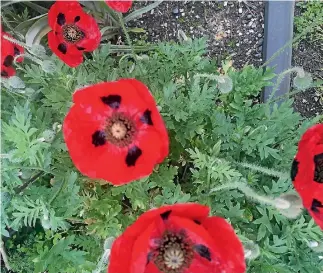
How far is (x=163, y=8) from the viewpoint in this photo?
9.90 ft

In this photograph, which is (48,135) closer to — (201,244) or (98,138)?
(98,138)

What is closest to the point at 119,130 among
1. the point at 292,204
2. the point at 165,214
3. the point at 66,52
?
the point at 165,214

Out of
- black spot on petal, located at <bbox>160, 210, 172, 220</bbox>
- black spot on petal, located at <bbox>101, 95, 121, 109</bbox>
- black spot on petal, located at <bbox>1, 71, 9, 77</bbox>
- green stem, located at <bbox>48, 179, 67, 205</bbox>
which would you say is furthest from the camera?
black spot on petal, located at <bbox>1, 71, 9, 77</bbox>

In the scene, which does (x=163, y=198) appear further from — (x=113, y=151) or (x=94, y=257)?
A: (x=94, y=257)

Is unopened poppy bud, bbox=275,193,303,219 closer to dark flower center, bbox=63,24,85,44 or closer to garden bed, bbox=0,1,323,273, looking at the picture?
garden bed, bbox=0,1,323,273

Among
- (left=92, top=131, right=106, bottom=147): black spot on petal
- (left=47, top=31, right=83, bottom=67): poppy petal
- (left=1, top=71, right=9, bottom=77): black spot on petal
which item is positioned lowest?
(left=92, top=131, right=106, bottom=147): black spot on petal

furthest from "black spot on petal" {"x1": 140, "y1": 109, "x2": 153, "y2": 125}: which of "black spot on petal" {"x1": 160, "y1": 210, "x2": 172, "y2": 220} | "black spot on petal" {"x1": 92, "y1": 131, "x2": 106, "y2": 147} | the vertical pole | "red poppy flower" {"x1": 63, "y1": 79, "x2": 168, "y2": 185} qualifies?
the vertical pole

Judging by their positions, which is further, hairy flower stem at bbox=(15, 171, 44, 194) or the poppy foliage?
hairy flower stem at bbox=(15, 171, 44, 194)

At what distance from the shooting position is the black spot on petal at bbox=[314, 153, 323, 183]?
63.8 inches

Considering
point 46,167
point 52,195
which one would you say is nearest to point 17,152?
point 46,167

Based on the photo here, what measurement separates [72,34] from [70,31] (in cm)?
2

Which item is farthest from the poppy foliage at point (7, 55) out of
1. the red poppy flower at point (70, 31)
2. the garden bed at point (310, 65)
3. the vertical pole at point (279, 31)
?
the garden bed at point (310, 65)

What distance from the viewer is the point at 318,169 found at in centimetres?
166

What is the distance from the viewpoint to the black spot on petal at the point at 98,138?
1739 mm
